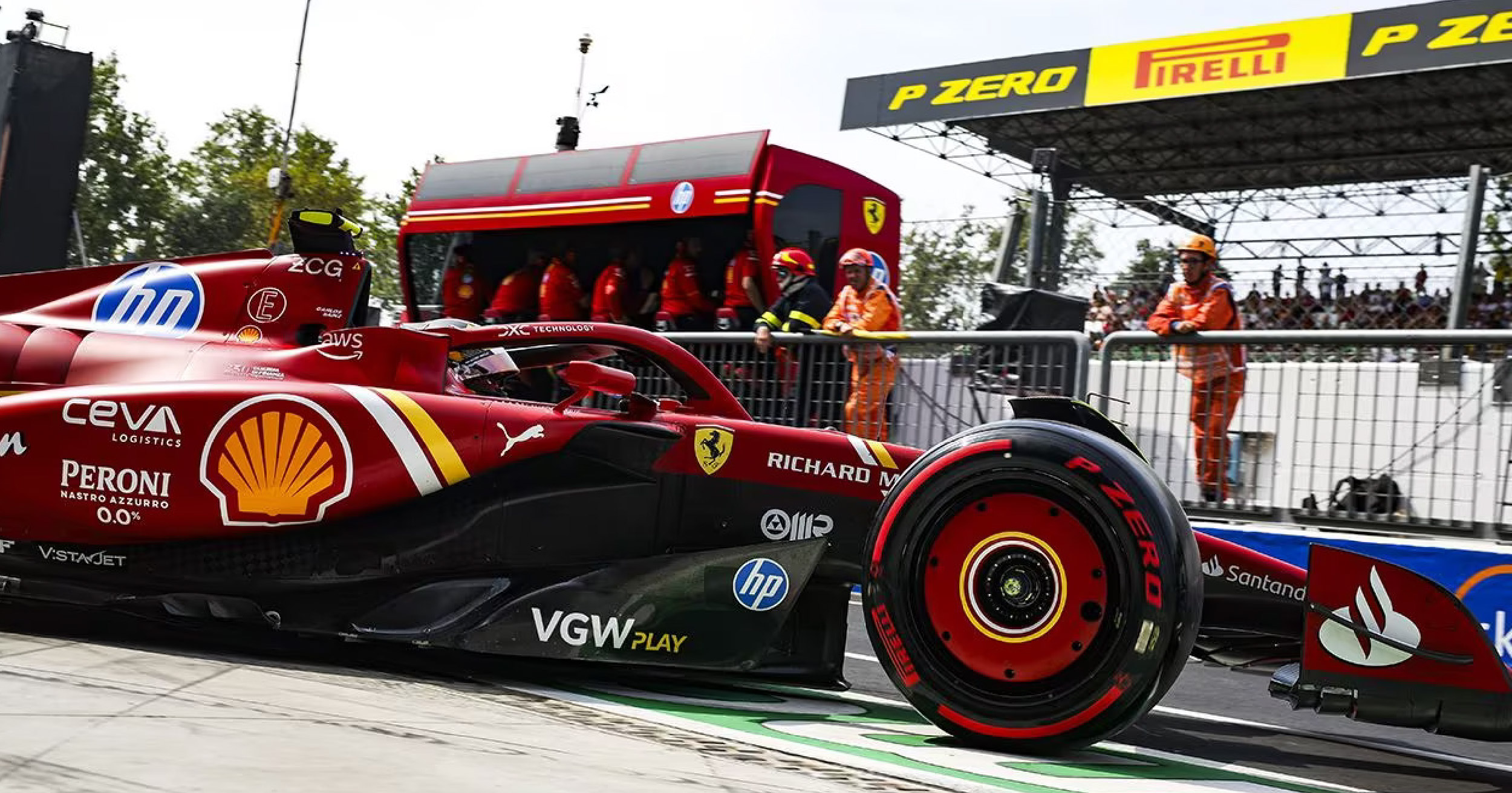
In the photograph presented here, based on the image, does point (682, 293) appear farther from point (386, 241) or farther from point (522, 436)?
point (386, 241)

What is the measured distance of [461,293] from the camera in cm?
1559

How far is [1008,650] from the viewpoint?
11.9 feet

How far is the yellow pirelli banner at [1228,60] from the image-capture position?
50.2 ft

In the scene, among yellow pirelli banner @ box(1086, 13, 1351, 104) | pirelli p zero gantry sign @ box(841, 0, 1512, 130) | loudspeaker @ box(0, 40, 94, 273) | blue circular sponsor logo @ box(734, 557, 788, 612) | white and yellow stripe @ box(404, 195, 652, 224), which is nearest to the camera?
blue circular sponsor logo @ box(734, 557, 788, 612)

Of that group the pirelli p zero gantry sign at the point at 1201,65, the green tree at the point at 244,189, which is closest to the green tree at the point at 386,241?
the green tree at the point at 244,189

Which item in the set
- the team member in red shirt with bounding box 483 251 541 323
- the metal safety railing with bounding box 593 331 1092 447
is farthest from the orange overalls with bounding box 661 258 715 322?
the metal safety railing with bounding box 593 331 1092 447

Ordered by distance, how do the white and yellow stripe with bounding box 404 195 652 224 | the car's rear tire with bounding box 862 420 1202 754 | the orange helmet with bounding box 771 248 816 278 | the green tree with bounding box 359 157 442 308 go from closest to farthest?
the car's rear tire with bounding box 862 420 1202 754
the orange helmet with bounding box 771 248 816 278
the white and yellow stripe with bounding box 404 195 652 224
the green tree with bounding box 359 157 442 308

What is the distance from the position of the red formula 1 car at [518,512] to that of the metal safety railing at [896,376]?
2.70m

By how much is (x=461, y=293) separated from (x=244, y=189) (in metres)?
40.1

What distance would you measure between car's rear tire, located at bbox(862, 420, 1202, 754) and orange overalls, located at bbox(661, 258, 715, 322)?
9.40 metres

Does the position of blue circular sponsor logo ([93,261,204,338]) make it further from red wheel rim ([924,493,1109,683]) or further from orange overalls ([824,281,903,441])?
orange overalls ([824,281,903,441])

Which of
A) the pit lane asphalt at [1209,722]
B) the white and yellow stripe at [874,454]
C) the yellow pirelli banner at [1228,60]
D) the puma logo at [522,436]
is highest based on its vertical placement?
the yellow pirelli banner at [1228,60]

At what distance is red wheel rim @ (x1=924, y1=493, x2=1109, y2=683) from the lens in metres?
3.56

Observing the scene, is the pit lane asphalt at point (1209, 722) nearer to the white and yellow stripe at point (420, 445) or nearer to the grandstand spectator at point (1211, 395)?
Answer: the white and yellow stripe at point (420, 445)
